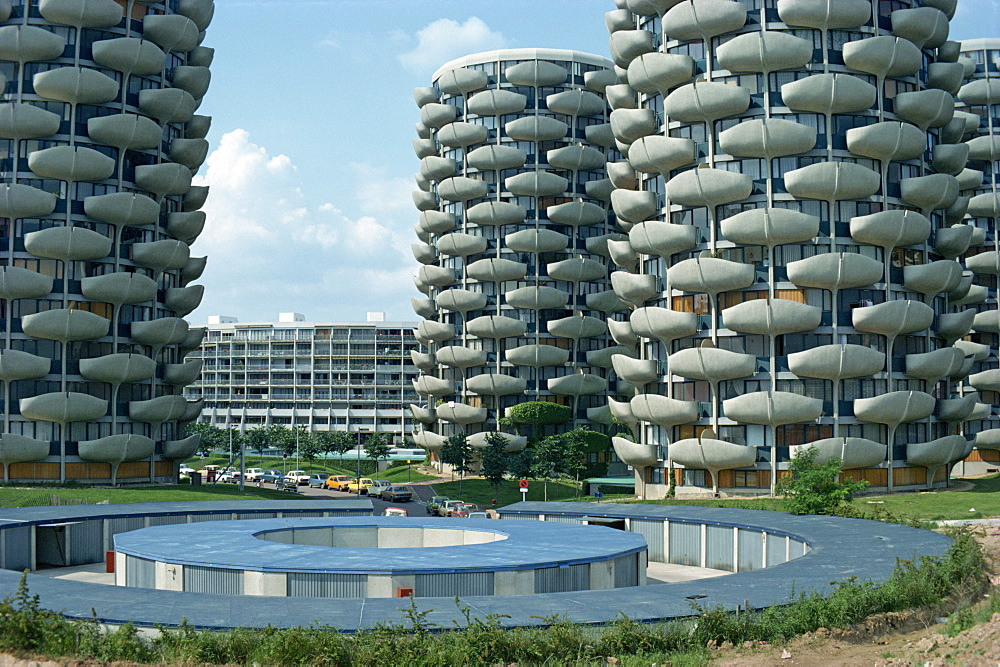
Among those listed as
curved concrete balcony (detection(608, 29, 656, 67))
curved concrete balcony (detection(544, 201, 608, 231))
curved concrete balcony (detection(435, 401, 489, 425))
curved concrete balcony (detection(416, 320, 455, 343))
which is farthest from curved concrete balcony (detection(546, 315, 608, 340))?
curved concrete balcony (detection(608, 29, 656, 67))

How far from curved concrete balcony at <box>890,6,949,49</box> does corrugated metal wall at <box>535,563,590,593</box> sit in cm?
6953

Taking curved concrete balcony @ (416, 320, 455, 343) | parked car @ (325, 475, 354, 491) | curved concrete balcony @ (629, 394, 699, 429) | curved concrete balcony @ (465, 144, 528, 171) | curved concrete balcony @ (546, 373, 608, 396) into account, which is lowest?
parked car @ (325, 475, 354, 491)

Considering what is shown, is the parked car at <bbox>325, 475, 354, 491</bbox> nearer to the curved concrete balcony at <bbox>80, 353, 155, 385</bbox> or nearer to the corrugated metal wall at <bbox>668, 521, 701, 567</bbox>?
the curved concrete balcony at <bbox>80, 353, 155, 385</bbox>

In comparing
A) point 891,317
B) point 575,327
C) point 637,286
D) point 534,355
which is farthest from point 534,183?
point 891,317

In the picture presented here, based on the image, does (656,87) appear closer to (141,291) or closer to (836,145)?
(836,145)

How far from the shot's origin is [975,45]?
134875 mm

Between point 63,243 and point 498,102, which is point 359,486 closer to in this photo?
point 63,243

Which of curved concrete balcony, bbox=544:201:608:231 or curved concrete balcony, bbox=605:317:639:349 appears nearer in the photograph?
curved concrete balcony, bbox=605:317:639:349

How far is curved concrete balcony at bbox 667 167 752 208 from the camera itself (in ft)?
293

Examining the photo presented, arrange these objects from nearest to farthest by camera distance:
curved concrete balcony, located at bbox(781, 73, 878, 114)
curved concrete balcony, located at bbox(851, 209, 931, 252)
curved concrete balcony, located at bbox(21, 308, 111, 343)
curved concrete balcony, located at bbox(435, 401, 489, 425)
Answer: curved concrete balcony, located at bbox(851, 209, 931, 252) → curved concrete balcony, located at bbox(781, 73, 878, 114) → curved concrete balcony, located at bbox(21, 308, 111, 343) → curved concrete balcony, located at bbox(435, 401, 489, 425)

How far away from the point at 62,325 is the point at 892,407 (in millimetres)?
73576

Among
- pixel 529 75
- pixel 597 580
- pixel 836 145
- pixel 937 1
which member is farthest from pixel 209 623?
pixel 529 75

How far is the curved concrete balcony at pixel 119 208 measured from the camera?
339ft

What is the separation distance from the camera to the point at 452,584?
40.0 meters
